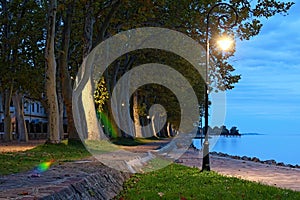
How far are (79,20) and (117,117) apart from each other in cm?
1296

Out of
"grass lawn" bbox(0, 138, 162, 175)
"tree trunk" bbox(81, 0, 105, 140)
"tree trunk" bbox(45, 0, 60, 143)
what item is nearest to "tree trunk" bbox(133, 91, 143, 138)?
"tree trunk" bbox(81, 0, 105, 140)

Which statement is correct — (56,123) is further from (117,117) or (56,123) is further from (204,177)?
(117,117)

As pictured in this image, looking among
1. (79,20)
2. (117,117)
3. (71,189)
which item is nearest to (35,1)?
(79,20)

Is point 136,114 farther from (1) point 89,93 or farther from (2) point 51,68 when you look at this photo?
(2) point 51,68

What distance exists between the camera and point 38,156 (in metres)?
17.3

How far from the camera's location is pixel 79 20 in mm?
34031

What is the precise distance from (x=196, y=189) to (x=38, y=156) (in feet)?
25.0

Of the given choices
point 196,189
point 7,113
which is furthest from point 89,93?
point 196,189

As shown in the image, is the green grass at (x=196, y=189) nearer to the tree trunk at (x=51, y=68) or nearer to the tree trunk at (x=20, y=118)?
the tree trunk at (x=51, y=68)

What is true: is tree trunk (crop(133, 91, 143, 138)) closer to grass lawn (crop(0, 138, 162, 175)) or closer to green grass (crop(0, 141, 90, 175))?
grass lawn (crop(0, 138, 162, 175))

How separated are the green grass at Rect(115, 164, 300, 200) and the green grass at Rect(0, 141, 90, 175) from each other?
2.87 meters

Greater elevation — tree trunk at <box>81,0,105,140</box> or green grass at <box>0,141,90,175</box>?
tree trunk at <box>81,0,105,140</box>

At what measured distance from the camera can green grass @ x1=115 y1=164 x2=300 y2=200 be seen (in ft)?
35.2

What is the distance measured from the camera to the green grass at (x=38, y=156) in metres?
12.8
